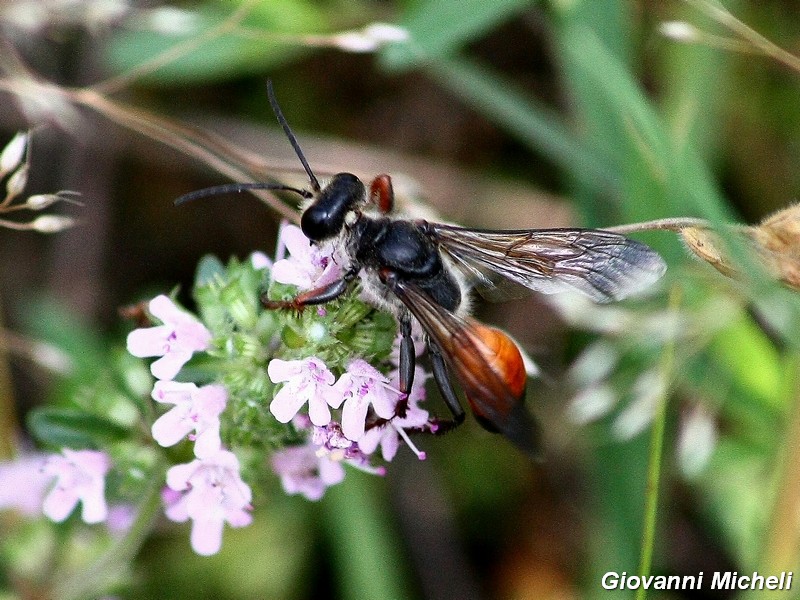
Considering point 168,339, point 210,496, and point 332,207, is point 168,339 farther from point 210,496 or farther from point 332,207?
point 332,207

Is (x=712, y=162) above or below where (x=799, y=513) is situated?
above

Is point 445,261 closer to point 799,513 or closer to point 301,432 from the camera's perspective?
point 301,432

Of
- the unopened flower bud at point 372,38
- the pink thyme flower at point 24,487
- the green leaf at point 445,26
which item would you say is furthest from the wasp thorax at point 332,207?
the pink thyme flower at point 24,487

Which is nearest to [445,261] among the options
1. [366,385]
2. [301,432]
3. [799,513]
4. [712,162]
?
[366,385]

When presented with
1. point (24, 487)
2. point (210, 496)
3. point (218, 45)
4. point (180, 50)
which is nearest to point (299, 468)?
point (210, 496)

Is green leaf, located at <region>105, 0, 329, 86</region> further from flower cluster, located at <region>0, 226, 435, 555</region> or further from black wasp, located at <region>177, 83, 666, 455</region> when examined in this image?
black wasp, located at <region>177, 83, 666, 455</region>

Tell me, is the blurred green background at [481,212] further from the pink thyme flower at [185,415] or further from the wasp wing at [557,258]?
the pink thyme flower at [185,415]
